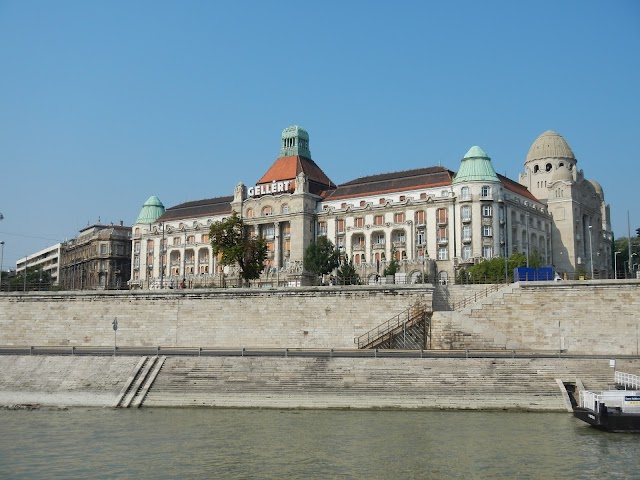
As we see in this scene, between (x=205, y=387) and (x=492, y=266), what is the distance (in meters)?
52.1

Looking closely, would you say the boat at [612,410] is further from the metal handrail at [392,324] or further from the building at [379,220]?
the building at [379,220]

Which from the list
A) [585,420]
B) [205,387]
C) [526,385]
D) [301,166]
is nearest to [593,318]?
[526,385]

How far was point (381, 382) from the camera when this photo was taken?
42.2 meters

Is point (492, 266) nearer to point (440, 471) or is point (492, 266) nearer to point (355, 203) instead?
point (355, 203)

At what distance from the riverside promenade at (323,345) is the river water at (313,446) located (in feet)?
7.12

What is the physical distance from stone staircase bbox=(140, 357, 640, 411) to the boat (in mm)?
4003

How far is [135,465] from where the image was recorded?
28469 mm

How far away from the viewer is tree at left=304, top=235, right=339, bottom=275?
306 feet

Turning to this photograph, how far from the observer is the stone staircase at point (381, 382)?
40500 mm

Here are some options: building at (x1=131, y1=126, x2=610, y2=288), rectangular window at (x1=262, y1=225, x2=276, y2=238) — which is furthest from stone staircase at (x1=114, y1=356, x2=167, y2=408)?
rectangular window at (x1=262, y1=225, x2=276, y2=238)

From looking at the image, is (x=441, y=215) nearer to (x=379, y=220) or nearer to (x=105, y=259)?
(x=379, y=220)

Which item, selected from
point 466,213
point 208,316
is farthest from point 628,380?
point 466,213

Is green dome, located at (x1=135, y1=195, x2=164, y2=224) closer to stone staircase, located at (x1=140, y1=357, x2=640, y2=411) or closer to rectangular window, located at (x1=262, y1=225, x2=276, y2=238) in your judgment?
rectangular window, located at (x1=262, y1=225, x2=276, y2=238)

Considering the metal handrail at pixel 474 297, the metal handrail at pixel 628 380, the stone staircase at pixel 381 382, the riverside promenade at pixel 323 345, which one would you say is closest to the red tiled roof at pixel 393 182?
the metal handrail at pixel 474 297
